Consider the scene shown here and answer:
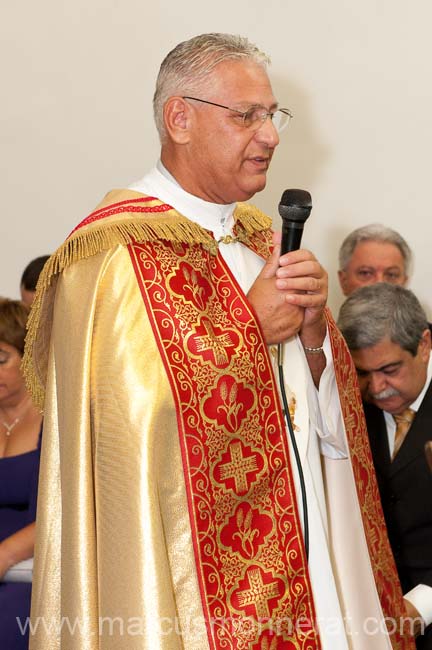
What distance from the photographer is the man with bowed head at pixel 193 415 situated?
247cm

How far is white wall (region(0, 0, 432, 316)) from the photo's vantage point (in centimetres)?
536

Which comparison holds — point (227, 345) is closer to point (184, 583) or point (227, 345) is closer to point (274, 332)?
point (274, 332)

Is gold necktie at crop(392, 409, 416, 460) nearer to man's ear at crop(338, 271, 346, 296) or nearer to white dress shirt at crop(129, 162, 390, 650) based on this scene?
white dress shirt at crop(129, 162, 390, 650)

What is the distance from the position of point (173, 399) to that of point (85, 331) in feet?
0.84

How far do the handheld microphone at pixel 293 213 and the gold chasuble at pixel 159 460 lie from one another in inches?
8.2

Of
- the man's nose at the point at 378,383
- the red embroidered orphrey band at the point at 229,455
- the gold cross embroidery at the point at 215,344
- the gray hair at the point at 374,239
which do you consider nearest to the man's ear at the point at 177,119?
the red embroidered orphrey band at the point at 229,455

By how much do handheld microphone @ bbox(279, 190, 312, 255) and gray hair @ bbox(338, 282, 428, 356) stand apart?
3.48 feet

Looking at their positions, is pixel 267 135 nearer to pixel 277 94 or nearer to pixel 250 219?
pixel 250 219

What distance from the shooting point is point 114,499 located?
2.48 m

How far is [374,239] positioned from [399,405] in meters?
1.53

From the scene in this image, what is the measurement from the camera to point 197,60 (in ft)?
8.78

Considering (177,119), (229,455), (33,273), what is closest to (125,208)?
(177,119)

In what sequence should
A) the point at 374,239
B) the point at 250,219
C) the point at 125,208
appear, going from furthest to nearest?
the point at 374,239
the point at 250,219
the point at 125,208

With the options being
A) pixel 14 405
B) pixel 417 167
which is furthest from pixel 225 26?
pixel 14 405
